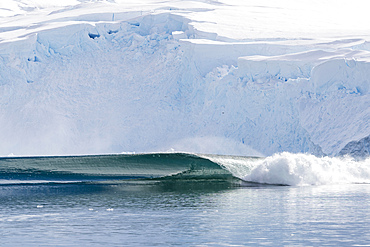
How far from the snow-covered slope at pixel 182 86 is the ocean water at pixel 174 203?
213 centimetres

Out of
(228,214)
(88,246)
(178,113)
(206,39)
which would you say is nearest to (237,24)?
(206,39)

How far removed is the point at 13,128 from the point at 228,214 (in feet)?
42.4

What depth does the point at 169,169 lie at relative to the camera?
674 inches

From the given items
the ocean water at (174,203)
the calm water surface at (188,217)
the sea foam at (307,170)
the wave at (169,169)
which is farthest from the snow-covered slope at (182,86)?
the calm water surface at (188,217)

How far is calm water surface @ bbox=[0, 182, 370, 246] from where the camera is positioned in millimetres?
7754

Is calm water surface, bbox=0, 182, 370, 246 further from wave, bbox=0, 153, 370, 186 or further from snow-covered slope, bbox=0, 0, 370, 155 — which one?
snow-covered slope, bbox=0, 0, 370, 155

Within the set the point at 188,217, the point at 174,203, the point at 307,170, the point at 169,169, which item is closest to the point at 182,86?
the point at 169,169

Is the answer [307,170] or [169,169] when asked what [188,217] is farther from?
[169,169]

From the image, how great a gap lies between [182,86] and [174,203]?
31.7 feet

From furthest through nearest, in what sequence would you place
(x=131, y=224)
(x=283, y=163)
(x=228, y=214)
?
1. (x=283, y=163)
2. (x=228, y=214)
3. (x=131, y=224)

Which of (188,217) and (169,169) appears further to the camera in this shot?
(169,169)

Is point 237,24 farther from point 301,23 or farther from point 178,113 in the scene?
point 178,113

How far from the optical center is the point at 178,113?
20391 mm

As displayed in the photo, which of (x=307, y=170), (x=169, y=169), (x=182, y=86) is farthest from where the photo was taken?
(x=182, y=86)
